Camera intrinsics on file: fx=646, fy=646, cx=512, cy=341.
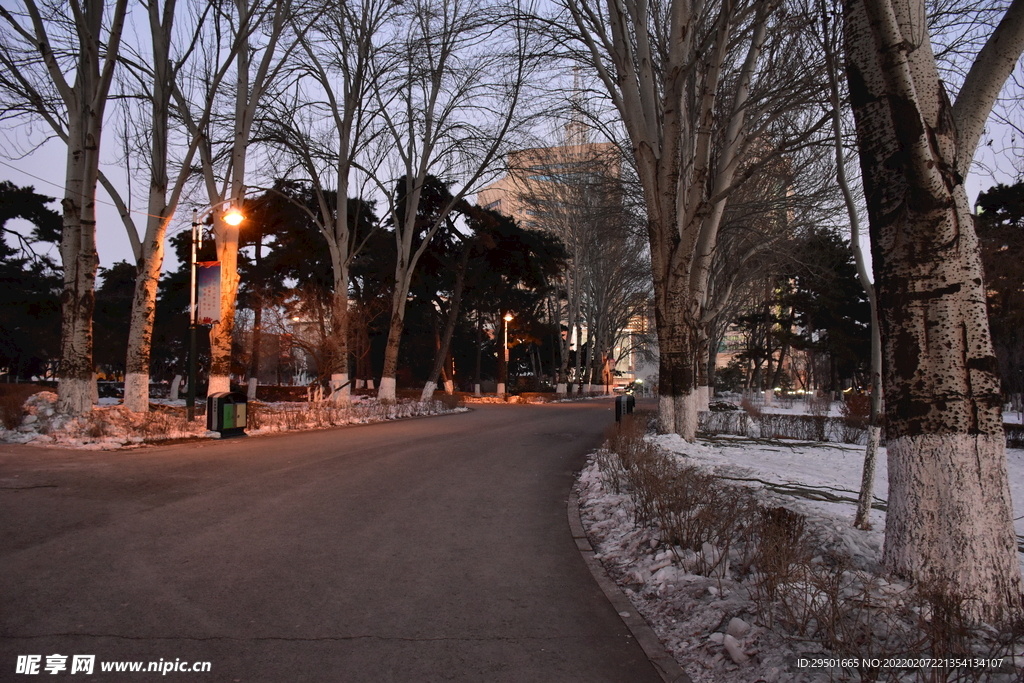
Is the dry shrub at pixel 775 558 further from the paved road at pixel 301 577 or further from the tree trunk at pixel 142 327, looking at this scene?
the tree trunk at pixel 142 327

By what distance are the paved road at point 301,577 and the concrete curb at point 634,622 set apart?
8 cm

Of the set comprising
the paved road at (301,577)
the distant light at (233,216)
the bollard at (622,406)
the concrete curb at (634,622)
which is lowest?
the concrete curb at (634,622)

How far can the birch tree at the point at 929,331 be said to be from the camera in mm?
4102

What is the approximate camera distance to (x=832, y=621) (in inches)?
135

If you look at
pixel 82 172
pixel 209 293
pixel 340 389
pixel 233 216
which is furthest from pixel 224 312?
pixel 340 389

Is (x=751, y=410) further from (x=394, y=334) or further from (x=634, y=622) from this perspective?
(x=634, y=622)

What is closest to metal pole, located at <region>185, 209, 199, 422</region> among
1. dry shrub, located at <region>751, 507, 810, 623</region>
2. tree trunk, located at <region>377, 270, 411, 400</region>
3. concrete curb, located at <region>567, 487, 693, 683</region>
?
tree trunk, located at <region>377, 270, 411, 400</region>

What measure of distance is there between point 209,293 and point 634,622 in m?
14.9

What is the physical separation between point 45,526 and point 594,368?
165 feet

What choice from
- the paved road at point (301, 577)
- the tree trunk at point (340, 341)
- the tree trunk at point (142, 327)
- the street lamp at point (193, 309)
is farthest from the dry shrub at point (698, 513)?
the tree trunk at point (340, 341)

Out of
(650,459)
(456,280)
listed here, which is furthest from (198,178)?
(650,459)

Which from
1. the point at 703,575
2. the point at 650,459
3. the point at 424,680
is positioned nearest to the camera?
the point at 424,680

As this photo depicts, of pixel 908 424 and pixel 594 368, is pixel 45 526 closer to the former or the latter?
pixel 908 424

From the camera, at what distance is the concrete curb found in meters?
3.60
